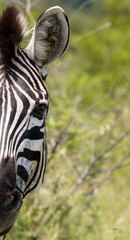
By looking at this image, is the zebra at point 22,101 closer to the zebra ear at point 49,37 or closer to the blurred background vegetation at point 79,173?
the zebra ear at point 49,37

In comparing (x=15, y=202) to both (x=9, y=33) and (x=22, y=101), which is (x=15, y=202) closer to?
(x=22, y=101)

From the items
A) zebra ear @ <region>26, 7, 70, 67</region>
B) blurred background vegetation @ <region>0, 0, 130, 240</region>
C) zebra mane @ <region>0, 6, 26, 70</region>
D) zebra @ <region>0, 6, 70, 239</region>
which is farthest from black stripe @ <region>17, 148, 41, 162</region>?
blurred background vegetation @ <region>0, 0, 130, 240</region>

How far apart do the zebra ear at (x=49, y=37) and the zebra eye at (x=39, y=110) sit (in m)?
0.50

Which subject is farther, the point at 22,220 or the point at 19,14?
the point at 22,220

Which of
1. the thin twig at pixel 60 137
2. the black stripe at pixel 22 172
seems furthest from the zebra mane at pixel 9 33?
the thin twig at pixel 60 137

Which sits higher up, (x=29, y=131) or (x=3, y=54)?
(x=3, y=54)

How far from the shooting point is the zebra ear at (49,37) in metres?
3.83

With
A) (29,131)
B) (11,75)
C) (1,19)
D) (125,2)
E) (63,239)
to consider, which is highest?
(1,19)

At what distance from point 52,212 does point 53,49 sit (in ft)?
10.8

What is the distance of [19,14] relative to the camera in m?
3.80

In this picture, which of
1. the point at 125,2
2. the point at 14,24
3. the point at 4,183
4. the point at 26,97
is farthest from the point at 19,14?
the point at 125,2

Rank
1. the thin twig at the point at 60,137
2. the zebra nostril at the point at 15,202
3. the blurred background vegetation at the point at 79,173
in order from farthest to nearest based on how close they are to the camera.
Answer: the thin twig at the point at 60,137 → the blurred background vegetation at the point at 79,173 → the zebra nostril at the point at 15,202

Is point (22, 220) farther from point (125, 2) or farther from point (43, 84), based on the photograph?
point (125, 2)

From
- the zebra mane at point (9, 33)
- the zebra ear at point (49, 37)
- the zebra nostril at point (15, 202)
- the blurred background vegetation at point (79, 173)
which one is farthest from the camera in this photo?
the blurred background vegetation at point (79, 173)
